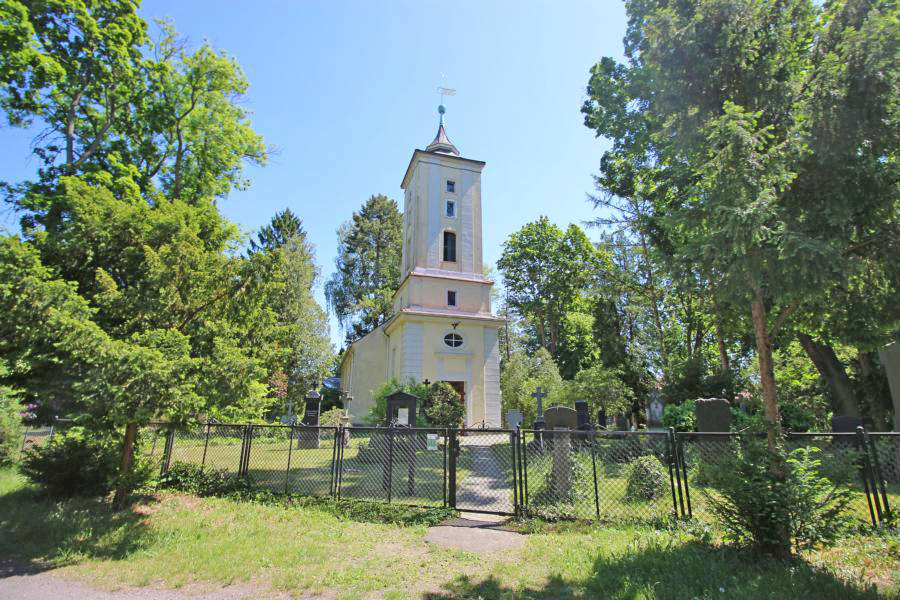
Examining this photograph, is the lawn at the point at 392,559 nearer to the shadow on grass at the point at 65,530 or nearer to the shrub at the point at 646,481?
the shadow on grass at the point at 65,530

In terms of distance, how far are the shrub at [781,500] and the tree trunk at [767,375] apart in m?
0.30

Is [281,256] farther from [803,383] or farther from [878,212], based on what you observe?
[803,383]

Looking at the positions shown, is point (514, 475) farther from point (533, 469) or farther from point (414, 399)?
point (414, 399)

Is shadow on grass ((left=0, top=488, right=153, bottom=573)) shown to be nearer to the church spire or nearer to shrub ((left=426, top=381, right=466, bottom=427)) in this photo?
shrub ((left=426, top=381, right=466, bottom=427))

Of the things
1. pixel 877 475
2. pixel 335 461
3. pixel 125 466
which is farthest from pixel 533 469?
pixel 125 466

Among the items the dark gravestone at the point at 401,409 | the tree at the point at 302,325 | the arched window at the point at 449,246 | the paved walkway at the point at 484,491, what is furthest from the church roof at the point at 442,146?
the paved walkway at the point at 484,491

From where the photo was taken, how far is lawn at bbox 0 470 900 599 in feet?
14.1

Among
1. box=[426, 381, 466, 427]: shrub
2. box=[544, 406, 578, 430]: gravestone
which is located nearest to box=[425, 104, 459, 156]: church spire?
box=[426, 381, 466, 427]: shrub

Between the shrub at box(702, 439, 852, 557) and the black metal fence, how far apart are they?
231 millimetres

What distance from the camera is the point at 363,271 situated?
3925 cm

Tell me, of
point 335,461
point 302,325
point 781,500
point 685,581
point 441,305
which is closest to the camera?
point 685,581

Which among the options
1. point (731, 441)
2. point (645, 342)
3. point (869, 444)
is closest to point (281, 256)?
point (731, 441)

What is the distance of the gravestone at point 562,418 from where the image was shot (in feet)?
35.9

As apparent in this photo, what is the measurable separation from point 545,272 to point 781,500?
1203 inches
